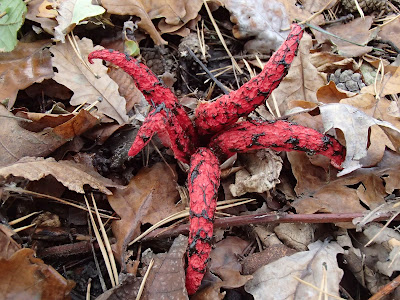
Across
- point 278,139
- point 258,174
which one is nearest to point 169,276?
point 258,174

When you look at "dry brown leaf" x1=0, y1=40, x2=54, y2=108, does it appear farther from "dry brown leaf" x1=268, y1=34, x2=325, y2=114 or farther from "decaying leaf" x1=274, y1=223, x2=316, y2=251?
"decaying leaf" x1=274, y1=223, x2=316, y2=251

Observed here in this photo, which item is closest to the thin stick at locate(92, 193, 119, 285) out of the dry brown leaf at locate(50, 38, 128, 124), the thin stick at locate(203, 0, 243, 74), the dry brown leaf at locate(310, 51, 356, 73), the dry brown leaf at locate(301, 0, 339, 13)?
the dry brown leaf at locate(50, 38, 128, 124)

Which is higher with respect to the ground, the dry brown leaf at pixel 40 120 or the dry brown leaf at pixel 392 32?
the dry brown leaf at pixel 40 120

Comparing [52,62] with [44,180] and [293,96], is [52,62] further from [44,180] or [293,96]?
[293,96]

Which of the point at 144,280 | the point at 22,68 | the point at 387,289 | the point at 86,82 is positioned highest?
the point at 22,68

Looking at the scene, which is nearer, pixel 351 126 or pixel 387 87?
pixel 351 126

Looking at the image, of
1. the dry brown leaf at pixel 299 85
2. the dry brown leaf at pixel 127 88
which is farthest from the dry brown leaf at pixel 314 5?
the dry brown leaf at pixel 127 88

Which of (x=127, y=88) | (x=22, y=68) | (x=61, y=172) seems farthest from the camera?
(x=127, y=88)

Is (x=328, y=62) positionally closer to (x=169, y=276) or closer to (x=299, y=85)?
(x=299, y=85)

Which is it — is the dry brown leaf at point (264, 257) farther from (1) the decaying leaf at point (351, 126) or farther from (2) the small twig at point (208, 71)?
(2) the small twig at point (208, 71)
